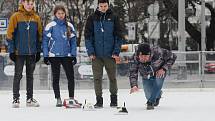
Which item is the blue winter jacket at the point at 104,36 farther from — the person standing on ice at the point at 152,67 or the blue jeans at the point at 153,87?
the blue jeans at the point at 153,87

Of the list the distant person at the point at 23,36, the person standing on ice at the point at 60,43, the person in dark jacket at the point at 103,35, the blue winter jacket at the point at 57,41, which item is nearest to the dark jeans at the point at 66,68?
the person standing on ice at the point at 60,43

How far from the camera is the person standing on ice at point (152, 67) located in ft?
30.0

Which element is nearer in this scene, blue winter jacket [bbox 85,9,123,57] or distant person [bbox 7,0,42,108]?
blue winter jacket [bbox 85,9,123,57]

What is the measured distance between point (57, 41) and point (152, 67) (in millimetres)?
1592

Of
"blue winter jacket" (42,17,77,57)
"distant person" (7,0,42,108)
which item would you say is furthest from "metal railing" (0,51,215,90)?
"blue winter jacket" (42,17,77,57)

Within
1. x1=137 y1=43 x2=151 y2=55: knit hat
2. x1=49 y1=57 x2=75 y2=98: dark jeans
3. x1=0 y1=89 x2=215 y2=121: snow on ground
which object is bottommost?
x1=0 y1=89 x2=215 y2=121: snow on ground

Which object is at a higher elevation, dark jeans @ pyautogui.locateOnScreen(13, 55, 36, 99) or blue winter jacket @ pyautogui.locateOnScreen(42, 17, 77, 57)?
blue winter jacket @ pyautogui.locateOnScreen(42, 17, 77, 57)

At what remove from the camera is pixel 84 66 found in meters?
15.1

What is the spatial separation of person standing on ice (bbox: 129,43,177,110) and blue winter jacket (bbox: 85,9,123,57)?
41cm

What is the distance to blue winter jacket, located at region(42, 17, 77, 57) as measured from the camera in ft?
31.4

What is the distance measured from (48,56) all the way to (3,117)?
1694 mm

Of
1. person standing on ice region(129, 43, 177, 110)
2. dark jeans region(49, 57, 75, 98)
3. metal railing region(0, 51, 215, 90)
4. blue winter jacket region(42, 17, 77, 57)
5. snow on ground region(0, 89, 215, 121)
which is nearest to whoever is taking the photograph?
snow on ground region(0, 89, 215, 121)

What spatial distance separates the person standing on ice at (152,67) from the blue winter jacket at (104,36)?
413 millimetres

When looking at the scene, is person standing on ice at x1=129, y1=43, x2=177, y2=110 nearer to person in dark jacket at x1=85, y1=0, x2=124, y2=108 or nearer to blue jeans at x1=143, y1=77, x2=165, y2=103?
blue jeans at x1=143, y1=77, x2=165, y2=103
